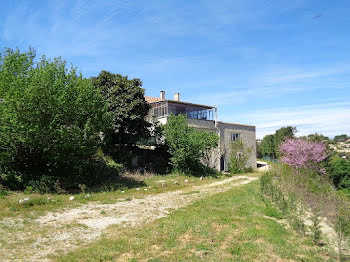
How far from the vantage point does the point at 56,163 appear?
15.0 metres

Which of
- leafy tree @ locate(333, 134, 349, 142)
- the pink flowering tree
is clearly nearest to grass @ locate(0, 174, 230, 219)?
the pink flowering tree

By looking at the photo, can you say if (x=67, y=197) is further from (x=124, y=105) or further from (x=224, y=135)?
(x=224, y=135)

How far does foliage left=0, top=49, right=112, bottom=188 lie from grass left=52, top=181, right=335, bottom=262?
723cm

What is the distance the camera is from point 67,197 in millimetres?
12133

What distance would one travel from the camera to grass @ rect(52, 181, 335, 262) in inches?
235

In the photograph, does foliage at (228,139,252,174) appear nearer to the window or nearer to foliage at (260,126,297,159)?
the window

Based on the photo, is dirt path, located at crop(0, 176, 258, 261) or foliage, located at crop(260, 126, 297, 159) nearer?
dirt path, located at crop(0, 176, 258, 261)

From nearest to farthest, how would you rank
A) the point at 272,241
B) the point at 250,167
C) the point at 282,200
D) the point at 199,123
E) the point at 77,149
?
the point at 272,241
the point at 282,200
the point at 77,149
the point at 199,123
the point at 250,167

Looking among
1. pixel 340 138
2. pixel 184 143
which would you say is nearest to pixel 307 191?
pixel 184 143

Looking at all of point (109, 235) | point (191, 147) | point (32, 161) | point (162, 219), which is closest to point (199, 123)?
point (191, 147)

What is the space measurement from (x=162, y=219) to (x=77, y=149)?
7.58 meters

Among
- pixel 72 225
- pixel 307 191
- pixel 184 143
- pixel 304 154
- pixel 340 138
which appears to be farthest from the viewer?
pixel 184 143

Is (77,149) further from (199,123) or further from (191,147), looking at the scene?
(199,123)

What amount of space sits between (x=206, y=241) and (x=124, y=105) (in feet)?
47.4
